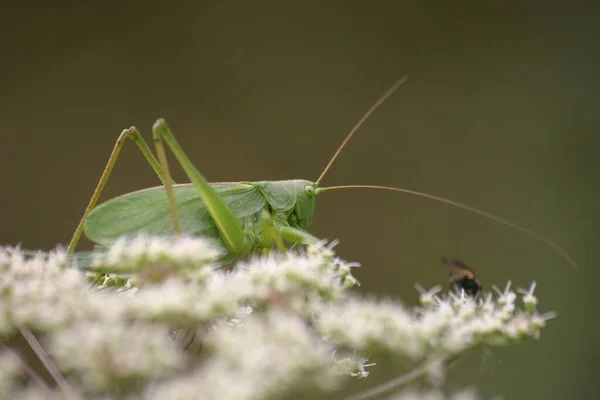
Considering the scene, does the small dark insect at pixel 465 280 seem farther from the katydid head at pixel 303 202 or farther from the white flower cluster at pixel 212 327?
the katydid head at pixel 303 202

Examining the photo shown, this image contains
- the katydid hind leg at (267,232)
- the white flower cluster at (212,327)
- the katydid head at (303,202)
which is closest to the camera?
the white flower cluster at (212,327)

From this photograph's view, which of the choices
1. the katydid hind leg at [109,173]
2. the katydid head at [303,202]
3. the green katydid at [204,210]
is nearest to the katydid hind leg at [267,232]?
the green katydid at [204,210]

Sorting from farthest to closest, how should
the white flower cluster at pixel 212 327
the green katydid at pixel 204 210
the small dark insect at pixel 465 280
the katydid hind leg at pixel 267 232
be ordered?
the katydid hind leg at pixel 267 232 → the green katydid at pixel 204 210 → the small dark insect at pixel 465 280 → the white flower cluster at pixel 212 327

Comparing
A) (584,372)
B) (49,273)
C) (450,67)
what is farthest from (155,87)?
(49,273)

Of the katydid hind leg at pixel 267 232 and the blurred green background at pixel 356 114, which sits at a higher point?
the blurred green background at pixel 356 114

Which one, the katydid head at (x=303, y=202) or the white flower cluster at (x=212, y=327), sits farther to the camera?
the katydid head at (x=303, y=202)

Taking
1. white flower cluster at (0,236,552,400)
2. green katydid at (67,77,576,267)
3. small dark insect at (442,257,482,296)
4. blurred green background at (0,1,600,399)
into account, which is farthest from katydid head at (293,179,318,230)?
blurred green background at (0,1,600,399)

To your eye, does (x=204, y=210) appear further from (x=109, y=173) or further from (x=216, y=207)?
(x=109, y=173)

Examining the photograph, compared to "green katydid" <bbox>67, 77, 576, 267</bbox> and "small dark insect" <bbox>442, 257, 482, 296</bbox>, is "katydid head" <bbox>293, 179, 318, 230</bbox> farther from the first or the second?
"small dark insect" <bbox>442, 257, 482, 296</bbox>
